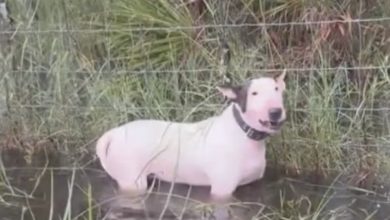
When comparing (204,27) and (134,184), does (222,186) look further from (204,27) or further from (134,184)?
(204,27)

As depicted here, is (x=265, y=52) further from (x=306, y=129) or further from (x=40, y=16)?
(x=40, y=16)

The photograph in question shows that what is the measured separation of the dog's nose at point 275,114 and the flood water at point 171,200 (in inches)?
11.7

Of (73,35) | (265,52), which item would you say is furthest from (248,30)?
(73,35)

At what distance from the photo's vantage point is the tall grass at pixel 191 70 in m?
3.97

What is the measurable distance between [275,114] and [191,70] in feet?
3.18

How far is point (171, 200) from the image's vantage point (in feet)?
11.4

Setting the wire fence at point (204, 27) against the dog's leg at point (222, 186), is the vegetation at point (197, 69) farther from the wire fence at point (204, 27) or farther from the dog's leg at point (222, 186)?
the dog's leg at point (222, 186)

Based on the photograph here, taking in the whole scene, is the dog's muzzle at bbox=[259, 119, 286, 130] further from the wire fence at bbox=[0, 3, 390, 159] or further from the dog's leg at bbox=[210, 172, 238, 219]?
the wire fence at bbox=[0, 3, 390, 159]

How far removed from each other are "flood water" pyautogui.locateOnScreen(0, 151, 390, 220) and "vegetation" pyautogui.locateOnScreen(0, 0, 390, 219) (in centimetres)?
25

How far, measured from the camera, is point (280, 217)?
127 inches

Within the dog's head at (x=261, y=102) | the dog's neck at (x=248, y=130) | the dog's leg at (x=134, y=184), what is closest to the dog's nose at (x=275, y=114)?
the dog's head at (x=261, y=102)

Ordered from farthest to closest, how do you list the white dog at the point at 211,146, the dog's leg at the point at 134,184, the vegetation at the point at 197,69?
the vegetation at the point at 197,69, the dog's leg at the point at 134,184, the white dog at the point at 211,146

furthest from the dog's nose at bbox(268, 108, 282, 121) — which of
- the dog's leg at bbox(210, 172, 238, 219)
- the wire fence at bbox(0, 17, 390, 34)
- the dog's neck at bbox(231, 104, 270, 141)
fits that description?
the wire fence at bbox(0, 17, 390, 34)

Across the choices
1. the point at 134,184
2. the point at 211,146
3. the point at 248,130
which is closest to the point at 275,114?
the point at 248,130
